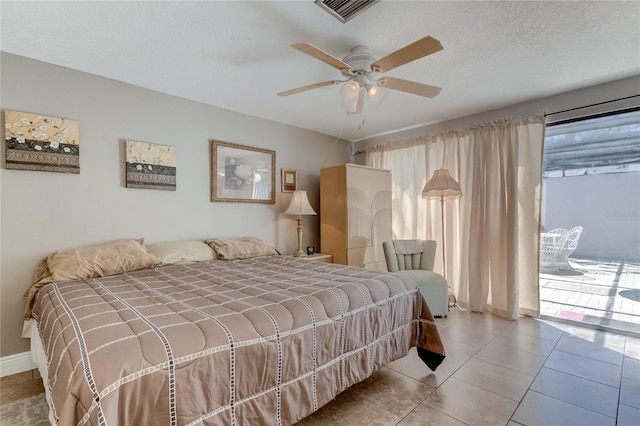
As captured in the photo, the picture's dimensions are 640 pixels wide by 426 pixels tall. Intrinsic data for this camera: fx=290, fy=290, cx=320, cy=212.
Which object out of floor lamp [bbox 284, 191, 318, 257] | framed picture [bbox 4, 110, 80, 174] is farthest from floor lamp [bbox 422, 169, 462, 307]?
framed picture [bbox 4, 110, 80, 174]

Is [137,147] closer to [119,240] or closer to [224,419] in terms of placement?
[119,240]

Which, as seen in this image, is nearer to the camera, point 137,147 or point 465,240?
point 137,147

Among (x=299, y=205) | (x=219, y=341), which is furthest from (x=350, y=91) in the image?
(x=299, y=205)

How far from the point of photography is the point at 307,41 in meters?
2.09

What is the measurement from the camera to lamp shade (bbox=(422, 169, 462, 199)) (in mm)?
3527

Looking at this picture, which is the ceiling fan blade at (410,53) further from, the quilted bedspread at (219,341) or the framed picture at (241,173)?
the framed picture at (241,173)

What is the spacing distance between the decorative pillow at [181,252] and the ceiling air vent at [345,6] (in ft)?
7.63

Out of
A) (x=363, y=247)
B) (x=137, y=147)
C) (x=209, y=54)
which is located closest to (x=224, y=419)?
(x=209, y=54)

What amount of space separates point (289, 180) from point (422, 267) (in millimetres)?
2140

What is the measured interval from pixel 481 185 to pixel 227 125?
319 cm

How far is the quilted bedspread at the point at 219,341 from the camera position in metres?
0.96

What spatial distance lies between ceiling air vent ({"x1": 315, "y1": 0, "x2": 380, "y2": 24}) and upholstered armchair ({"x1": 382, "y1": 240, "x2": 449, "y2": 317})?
251 cm

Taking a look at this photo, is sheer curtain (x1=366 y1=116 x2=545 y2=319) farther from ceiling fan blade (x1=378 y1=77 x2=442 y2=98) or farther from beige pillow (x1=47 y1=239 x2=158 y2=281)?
beige pillow (x1=47 y1=239 x2=158 y2=281)

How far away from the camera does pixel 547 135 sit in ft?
10.9
